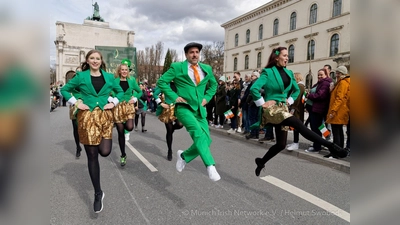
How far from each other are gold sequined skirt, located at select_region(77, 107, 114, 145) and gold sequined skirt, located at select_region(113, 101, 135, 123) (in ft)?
6.97

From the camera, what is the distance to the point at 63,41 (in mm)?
55750

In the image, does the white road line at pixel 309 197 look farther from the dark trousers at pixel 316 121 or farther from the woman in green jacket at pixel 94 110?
the woman in green jacket at pixel 94 110

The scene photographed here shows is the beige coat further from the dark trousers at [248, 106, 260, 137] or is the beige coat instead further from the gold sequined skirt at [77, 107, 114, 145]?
the gold sequined skirt at [77, 107, 114, 145]

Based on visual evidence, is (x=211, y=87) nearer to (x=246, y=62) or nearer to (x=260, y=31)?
(x=260, y=31)

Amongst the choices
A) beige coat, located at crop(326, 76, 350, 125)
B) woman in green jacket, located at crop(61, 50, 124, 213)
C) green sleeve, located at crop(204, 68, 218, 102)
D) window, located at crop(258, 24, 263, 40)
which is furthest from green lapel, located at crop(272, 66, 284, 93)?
window, located at crop(258, 24, 263, 40)

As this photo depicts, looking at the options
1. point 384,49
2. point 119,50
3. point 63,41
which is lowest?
point 384,49

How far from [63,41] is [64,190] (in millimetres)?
60281

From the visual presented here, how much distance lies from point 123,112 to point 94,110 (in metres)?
2.40

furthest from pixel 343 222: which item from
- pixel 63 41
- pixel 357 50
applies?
pixel 63 41

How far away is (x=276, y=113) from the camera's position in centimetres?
388

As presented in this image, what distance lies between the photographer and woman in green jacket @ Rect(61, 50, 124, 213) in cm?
337

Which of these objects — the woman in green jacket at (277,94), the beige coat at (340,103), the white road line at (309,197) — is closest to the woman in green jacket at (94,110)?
the woman in green jacket at (277,94)

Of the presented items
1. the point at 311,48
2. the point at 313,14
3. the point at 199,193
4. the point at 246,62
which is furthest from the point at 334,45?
the point at 199,193

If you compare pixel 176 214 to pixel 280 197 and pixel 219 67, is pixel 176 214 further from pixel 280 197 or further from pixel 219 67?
pixel 219 67
